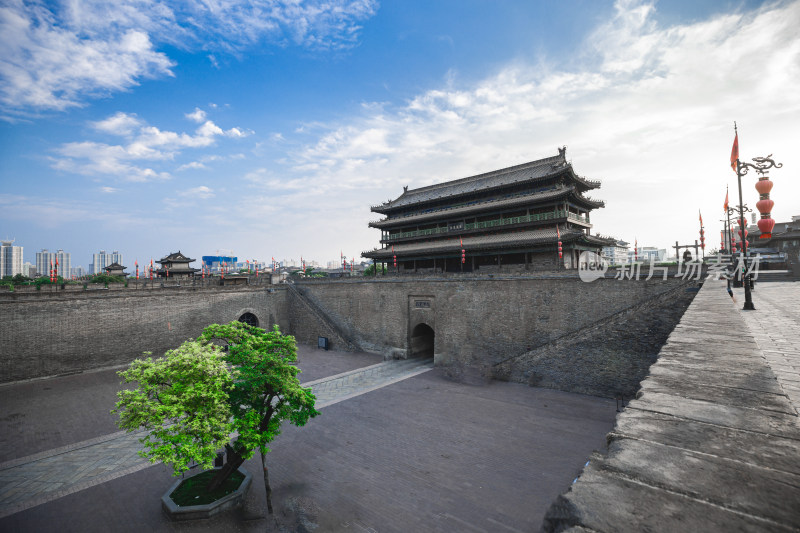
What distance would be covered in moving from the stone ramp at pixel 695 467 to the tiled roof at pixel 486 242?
59.9ft

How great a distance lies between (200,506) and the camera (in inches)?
300

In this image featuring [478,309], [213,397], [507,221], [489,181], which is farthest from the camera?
[489,181]

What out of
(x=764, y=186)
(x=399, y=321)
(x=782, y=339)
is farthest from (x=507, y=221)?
(x=782, y=339)

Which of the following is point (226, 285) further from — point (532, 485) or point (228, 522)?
point (532, 485)

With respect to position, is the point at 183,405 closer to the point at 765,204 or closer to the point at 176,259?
the point at 765,204

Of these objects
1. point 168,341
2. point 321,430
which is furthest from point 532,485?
point 168,341

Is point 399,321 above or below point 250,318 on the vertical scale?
above

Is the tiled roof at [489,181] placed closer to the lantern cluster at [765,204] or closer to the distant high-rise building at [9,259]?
the lantern cluster at [765,204]

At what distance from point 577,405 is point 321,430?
31.6ft

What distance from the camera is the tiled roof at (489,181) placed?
22.2 m

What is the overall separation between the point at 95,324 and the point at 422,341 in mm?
18945

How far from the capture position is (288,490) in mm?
8609

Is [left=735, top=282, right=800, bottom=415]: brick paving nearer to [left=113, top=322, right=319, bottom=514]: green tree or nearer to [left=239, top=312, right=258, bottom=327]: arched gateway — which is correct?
[left=113, top=322, right=319, bottom=514]: green tree

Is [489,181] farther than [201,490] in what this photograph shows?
Yes
